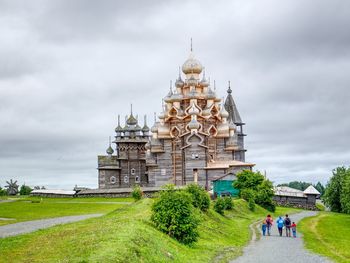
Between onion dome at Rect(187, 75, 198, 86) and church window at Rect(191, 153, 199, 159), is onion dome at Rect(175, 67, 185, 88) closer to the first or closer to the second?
onion dome at Rect(187, 75, 198, 86)

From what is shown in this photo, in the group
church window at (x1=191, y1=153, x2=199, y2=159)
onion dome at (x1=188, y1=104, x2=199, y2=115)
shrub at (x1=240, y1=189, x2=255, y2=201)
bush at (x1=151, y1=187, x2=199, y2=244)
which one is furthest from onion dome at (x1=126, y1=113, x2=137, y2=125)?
bush at (x1=151, y1=187, x2=199, y2=244)

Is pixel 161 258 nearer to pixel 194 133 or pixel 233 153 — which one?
pixel 194 133

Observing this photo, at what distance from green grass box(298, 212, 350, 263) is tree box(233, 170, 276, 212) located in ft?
27.0

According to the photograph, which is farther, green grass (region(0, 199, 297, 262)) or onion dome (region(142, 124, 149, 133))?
onion dome (region(142, 124, 149, 133))

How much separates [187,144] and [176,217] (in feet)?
146

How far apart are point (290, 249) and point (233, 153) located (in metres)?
48.4

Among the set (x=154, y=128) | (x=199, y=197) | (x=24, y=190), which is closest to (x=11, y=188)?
(x=24, y=190)

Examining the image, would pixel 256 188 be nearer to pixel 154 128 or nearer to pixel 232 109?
pixel 154 128

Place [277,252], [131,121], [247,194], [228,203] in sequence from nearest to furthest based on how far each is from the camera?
1. [277,252]
2. [228,203]
3. [247,194]
4. [131,121]

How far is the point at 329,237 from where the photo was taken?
3878 cm

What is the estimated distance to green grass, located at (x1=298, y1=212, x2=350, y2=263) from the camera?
28.6 meters

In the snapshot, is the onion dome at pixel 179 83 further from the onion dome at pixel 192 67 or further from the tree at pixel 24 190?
the tree at pixel 24 190

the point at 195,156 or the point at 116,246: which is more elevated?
the point at 195,156

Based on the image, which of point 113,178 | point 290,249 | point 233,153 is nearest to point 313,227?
point 290,249
